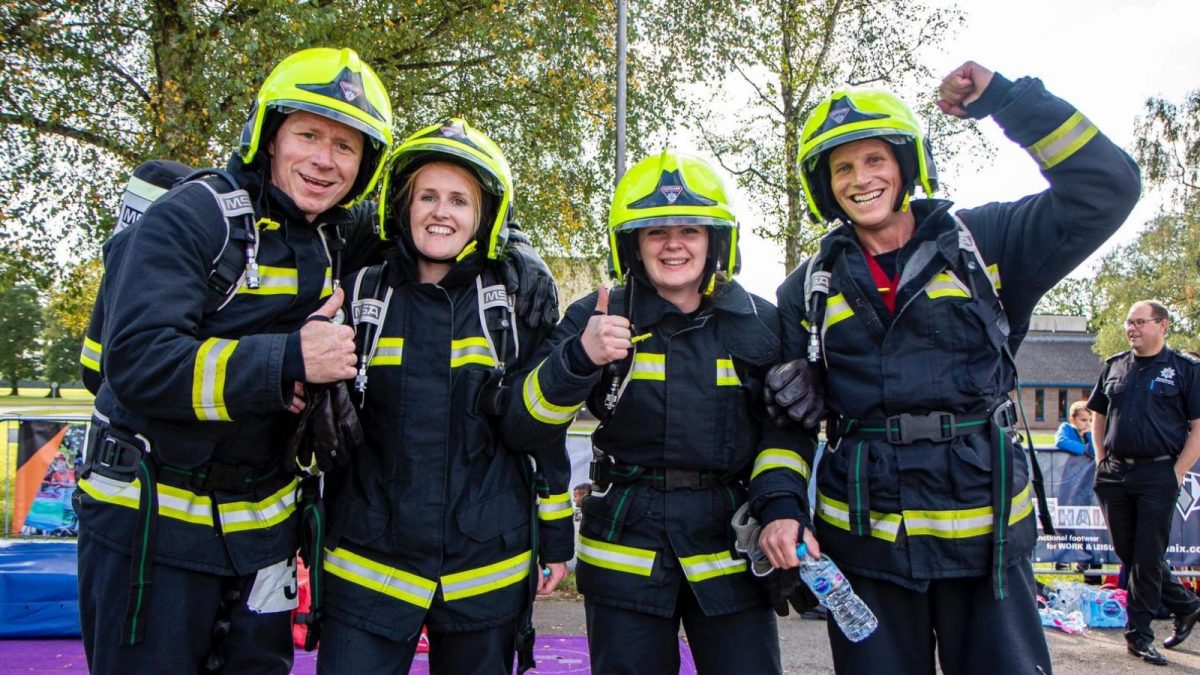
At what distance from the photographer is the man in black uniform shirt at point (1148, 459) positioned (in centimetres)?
591

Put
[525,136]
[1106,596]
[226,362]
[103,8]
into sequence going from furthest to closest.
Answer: [525,136]
[103,8]
[1106,596]
[226,362]

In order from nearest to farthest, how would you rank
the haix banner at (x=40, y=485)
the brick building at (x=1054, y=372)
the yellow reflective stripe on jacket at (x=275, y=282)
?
the yellow reflective stripe on jacket at (x=275, y=282), the haix banner at (x=40, y=485), the brick building at (x=1054, y=372)

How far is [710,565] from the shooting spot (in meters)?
2.79

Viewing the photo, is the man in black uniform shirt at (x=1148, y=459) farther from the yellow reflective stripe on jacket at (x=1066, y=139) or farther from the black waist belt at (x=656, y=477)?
the black waist belt at (x=656, y=477)

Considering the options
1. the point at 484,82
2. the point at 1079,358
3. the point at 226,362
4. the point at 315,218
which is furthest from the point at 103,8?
the point at 1079,358

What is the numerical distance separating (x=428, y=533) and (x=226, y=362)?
826 mm

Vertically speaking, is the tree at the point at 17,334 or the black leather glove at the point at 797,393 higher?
the black leather glove at the point at 797,393

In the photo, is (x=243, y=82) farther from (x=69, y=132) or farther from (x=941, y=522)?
(x=941, y=522)

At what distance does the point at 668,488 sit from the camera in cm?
288

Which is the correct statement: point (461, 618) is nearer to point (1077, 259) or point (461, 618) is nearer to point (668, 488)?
point (668, 488)

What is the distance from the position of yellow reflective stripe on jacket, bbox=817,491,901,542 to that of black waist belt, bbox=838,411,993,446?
24cm

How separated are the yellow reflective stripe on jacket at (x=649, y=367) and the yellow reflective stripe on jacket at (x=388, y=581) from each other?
3.24 feet

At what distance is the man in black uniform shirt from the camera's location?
591cm

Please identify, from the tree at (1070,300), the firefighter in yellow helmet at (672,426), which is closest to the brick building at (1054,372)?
the tree at (1070,300)
